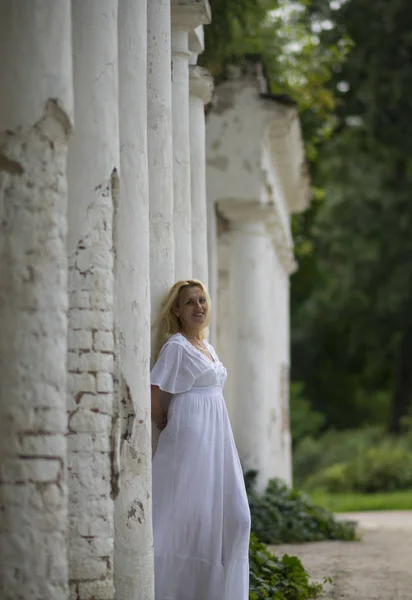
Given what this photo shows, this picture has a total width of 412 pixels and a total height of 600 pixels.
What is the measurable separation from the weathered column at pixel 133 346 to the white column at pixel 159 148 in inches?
26.9

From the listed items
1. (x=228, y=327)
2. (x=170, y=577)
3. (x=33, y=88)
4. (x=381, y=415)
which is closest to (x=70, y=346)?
(x=33, y=88)

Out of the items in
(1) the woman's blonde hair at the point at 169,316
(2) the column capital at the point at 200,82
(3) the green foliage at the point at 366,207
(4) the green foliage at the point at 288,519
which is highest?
(3) the green foliage at the point at 366,207

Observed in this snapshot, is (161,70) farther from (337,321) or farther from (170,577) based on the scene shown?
(337,321)

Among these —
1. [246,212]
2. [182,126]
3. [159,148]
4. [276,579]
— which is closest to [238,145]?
[246,212]

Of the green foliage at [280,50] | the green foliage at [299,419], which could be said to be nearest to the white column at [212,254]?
the green foliage at [280,50]

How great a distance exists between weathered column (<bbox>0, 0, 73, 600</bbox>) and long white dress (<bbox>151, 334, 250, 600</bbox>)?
2.12 m

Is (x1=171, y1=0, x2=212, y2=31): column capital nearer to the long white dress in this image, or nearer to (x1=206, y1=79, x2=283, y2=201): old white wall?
the long white dress

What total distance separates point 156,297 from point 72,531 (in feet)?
7.05

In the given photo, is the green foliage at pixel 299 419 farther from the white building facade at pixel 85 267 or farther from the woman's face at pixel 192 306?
the woman's face at pixel 192 306

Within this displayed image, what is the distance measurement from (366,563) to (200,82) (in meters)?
4.66

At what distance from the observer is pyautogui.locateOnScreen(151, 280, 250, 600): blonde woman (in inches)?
309

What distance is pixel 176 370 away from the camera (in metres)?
7.93

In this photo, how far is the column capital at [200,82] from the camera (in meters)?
9.84

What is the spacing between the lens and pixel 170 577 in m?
7.84
